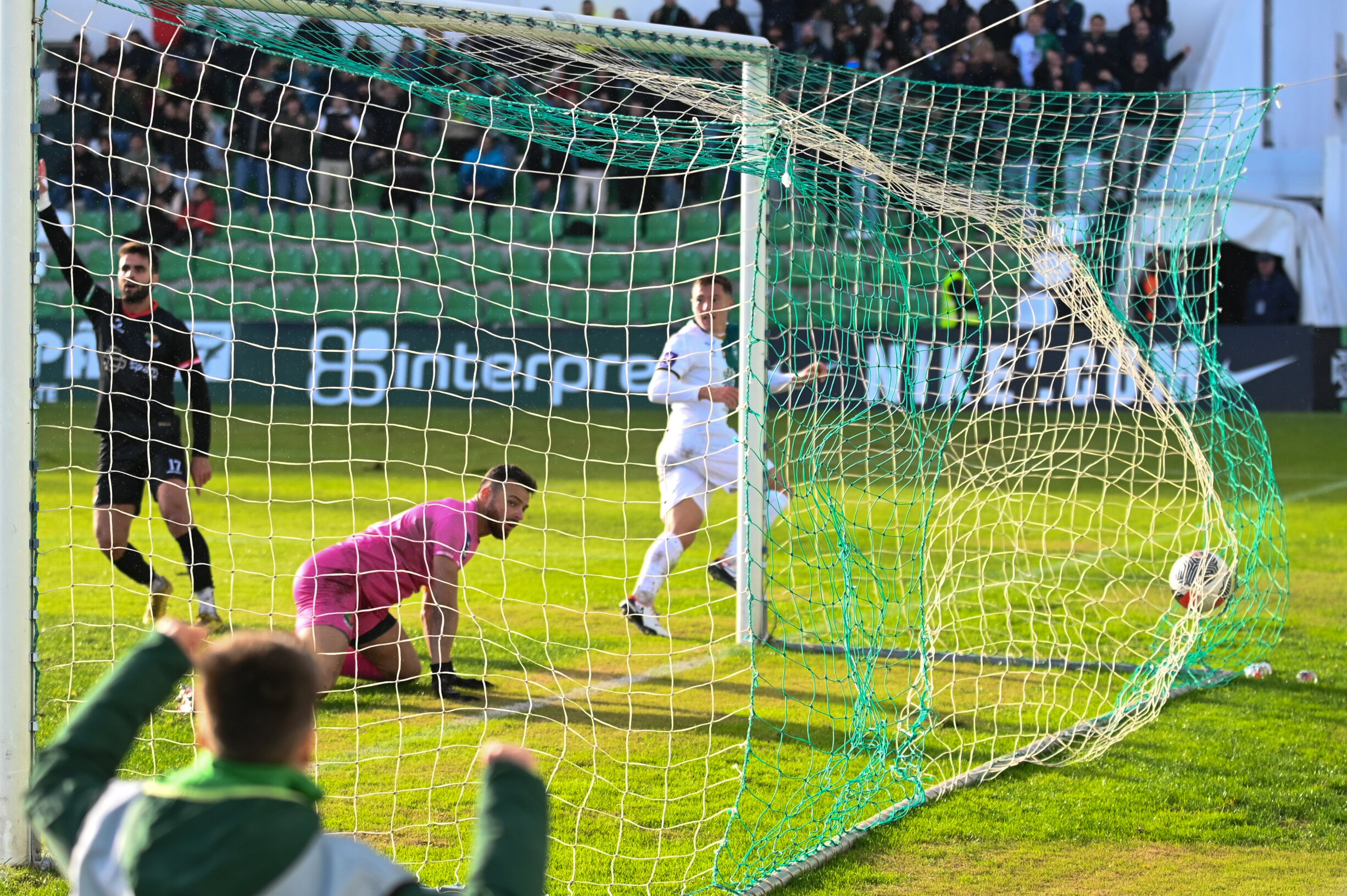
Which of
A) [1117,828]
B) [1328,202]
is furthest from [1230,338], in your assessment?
[1117,828]

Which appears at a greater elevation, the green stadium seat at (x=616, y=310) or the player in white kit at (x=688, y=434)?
the green stadium seat at (x=616, y=310)

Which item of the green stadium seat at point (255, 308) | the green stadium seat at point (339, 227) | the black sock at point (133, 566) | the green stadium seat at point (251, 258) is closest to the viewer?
the black sock at point (133, 566)

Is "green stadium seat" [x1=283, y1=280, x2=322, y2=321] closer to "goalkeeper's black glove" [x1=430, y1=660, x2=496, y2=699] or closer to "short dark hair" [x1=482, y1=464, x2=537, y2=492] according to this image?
"goalkeeper's black glove" [x1=430, y1=660, x2=496, y2=699]

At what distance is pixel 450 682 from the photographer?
5184 millimetres

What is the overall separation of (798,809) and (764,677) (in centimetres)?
188

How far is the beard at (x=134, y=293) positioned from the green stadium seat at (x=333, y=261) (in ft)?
43.0

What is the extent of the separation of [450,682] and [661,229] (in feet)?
46.1

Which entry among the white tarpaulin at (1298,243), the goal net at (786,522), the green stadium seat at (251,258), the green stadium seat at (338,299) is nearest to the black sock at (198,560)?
the goal net at (786,522)

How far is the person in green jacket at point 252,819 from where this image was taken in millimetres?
1523

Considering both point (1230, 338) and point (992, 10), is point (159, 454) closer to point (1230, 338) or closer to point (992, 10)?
point (1230, 338)

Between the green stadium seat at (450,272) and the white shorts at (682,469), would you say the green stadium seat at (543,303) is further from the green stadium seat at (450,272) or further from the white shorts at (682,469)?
the white shorts at (682,469)

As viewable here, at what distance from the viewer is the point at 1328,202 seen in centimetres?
2086

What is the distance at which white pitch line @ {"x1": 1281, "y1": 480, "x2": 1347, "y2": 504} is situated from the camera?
11141 millimetres

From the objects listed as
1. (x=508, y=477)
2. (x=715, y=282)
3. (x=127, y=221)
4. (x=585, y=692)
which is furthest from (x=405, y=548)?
(x=127, y=221)
